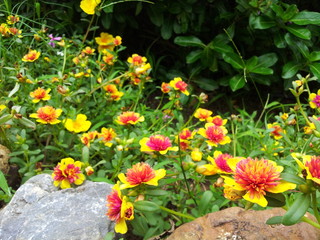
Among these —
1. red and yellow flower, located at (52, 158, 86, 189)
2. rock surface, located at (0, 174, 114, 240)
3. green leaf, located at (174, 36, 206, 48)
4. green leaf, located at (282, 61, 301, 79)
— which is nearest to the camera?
rock surface, located at (0, 174, 114, 240)

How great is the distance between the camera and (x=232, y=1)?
8.17 ft

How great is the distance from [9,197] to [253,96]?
1.94m

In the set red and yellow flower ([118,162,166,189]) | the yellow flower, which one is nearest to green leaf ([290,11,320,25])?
the yellow flower

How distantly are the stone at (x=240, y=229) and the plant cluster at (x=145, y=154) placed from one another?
71 mm

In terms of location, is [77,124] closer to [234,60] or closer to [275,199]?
[275,199]

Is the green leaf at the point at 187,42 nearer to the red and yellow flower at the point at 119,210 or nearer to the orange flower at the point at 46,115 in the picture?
the orange flower at the point at 46,115

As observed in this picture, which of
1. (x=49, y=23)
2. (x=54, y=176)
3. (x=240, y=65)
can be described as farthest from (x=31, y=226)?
(x=49, y=23)

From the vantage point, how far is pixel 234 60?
7.32 ft

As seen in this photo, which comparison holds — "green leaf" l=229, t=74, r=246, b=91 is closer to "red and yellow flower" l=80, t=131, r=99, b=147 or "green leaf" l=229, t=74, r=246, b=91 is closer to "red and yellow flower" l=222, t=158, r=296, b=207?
"red and yellow flower" l=80, t=131, r=99, b=147

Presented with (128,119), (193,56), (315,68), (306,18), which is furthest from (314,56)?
(128,119)

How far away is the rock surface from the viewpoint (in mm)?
1021

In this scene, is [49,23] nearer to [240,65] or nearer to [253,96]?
Answer: [240,65]

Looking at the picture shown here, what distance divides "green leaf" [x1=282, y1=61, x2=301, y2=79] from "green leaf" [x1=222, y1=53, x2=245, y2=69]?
0.83 feet

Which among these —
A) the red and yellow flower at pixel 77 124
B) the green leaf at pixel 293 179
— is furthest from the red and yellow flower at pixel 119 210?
the red and yellow flower at pixel 77 124
